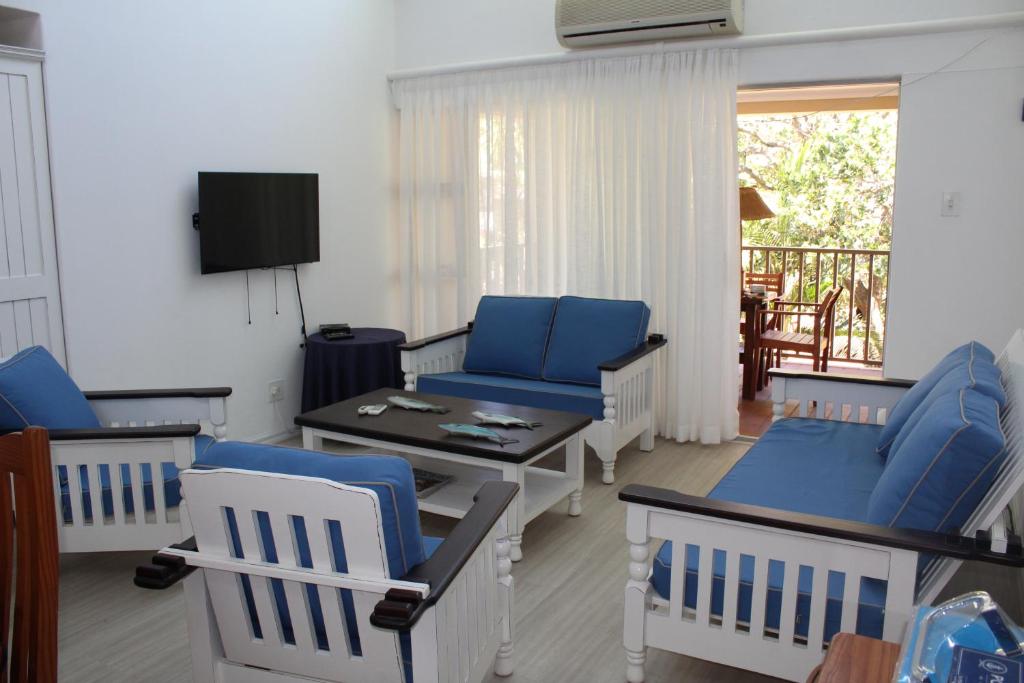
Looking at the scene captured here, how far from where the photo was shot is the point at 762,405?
19.6 ft

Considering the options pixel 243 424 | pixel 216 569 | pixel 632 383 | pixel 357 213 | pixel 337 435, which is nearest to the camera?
pixel 216 569

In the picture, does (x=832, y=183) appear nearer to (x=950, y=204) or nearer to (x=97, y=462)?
(x=950, y=204)

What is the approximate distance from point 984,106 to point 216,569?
404cm

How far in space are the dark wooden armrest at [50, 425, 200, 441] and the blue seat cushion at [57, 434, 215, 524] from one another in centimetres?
14

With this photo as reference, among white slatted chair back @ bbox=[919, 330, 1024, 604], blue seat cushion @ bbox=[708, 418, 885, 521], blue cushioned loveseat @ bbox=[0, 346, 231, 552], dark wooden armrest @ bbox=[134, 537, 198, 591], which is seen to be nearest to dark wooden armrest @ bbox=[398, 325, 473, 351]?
blue cushioned loveseat @ bbox=[0, 346, 231, 552]

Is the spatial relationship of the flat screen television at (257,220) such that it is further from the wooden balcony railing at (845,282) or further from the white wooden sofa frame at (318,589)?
the wooden balcony railing at (845,282)

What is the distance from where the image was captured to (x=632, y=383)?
4.59 m

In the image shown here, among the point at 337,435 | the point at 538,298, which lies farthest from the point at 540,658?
the point at 538,298

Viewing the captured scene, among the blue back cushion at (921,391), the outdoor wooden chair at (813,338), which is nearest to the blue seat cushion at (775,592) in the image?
the blue back cushion at (921,391)

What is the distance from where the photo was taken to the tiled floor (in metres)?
5.38

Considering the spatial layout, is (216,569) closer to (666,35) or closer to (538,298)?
(538,298)

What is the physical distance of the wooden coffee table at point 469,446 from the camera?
338cm

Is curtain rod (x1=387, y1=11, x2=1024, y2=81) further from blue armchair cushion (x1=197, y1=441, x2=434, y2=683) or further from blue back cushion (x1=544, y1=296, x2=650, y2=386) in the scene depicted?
blue armchair cushion (x1=197, y1=441, x2=434, y2=683)

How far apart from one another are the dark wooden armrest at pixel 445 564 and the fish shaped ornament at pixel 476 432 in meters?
0.97
